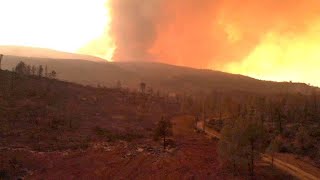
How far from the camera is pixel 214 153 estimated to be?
8525cm

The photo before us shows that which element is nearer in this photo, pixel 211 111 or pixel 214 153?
pixel 214 153

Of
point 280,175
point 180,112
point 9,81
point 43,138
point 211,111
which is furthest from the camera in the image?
point 180,112

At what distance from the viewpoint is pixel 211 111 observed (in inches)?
6737

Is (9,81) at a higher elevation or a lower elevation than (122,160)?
higher

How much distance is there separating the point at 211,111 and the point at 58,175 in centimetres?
10906

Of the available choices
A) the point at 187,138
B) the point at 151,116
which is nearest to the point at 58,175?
the point at 187,138

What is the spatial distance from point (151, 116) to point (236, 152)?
90.9m

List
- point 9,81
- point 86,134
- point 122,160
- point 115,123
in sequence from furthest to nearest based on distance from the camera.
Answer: point 9,81 → point 115,123 → point 86,134 → point 122,160

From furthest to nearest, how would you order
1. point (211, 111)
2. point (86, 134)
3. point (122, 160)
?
point (211, 111)
point (86, 134)
point (122, 160)

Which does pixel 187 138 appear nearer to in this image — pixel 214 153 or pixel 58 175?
pixel 214 153

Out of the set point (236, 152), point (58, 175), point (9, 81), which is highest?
point (9, 81)

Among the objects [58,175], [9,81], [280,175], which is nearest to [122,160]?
[58,175]

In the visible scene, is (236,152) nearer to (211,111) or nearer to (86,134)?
(86,134)

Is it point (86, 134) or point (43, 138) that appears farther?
point (86, 134)
